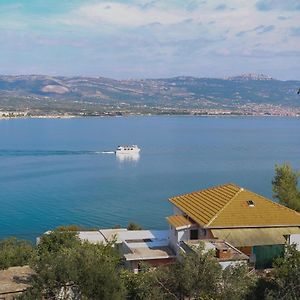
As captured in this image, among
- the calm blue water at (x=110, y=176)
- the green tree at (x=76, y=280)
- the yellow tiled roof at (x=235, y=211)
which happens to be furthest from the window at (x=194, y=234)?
the calm blue water at (x=110, y=176)

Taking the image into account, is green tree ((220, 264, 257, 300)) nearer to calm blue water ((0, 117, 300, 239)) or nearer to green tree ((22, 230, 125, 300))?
green tree ((22, 230, 125, 300))

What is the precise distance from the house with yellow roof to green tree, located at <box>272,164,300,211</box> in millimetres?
4914

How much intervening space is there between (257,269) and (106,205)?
82.0 ft

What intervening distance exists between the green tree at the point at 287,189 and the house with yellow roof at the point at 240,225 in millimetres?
4914

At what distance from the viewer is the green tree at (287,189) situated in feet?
73.4

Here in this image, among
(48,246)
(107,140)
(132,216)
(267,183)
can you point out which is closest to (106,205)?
(132,216)

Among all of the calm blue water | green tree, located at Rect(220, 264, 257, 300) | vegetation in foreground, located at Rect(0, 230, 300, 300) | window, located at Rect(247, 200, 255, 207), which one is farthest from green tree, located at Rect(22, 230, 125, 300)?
the calm blue water

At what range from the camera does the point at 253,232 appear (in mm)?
16047

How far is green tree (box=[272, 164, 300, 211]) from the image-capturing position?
22.4 meters

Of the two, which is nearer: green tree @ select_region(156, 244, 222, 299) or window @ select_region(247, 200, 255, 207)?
green tree @ select_region(156, 244, 222, 299)

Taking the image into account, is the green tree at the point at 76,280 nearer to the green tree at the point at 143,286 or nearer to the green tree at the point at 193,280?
the green tree at the point at 143,286

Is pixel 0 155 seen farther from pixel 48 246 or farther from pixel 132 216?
pixel 48 246

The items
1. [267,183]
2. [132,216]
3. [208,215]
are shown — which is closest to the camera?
[208,215]

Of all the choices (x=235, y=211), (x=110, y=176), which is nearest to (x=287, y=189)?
(x=235, y=211)
